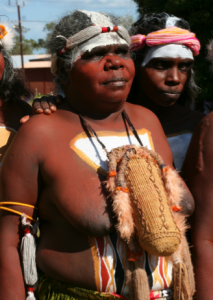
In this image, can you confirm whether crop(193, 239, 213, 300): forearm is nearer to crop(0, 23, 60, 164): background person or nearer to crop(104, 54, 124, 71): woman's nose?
crop(104, 54, 124, 71): woman's nose

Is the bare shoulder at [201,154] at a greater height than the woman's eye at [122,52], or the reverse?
the woman's eye at [122,52]

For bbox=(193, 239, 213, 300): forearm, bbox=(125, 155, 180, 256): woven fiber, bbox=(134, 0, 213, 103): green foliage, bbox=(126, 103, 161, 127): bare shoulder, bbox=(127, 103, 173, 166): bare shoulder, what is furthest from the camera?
bbox=(134, 0, 213, 103): green foliage

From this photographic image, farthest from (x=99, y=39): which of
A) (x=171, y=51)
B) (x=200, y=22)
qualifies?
(x=200, y=22)

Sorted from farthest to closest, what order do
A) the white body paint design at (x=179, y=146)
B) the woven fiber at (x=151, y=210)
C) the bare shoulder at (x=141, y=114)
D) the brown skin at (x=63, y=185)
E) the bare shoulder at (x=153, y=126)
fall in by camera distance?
the white body paint design at (x=179, y=146) < the bare shoulder at (x=141, y=114) < the bare shoulder at (x=153, y=126) < the brown skin at (x=63, y=185) < the woven fiber at (x=151, y=210)

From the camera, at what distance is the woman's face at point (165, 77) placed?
8.19ft

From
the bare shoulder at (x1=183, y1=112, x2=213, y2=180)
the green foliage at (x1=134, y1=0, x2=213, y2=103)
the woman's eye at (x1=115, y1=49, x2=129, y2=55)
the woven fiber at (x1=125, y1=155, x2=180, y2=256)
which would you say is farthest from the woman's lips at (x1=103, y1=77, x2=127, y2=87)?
the green foliage at (x1=134, y1=0, x2=213, y2=103)

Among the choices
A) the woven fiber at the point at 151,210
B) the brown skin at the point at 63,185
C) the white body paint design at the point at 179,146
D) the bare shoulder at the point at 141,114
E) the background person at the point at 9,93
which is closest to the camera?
the woven fiber at the point at 151,210

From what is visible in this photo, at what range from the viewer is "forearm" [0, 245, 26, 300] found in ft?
5.83

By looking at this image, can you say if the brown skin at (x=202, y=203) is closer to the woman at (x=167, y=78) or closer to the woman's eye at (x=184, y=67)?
the woman at (x=167, y=78)

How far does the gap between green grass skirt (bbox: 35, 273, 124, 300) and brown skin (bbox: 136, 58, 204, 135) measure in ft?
4.26

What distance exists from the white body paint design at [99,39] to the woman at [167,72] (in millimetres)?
600

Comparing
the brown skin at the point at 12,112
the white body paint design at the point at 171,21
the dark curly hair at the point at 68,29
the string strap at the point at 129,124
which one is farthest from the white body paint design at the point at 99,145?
the white body paint design at the point at 171,21

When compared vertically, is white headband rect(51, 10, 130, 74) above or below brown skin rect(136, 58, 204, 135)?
above

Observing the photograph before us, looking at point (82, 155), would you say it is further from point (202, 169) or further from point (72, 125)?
point (202, 169)
